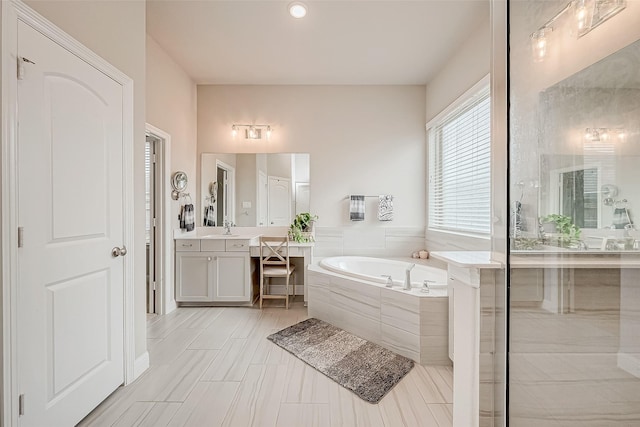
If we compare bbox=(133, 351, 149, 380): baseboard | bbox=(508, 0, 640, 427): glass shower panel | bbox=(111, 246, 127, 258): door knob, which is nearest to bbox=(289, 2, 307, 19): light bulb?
bbox=(508, 0, 640, 427): glass shower panel

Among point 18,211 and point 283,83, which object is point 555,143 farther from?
point 283,83

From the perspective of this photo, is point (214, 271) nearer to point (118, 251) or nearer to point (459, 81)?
point (118, 251)

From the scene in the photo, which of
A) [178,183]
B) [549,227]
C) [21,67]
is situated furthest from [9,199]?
[178,183]

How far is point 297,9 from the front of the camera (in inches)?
101

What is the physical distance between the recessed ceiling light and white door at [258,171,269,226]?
6.58 feet

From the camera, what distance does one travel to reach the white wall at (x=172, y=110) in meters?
3.08

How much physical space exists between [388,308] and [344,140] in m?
2.42

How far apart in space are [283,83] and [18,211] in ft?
11.0

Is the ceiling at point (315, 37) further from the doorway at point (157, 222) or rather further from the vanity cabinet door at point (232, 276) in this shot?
the vanity cabinet door at point (232, 276)

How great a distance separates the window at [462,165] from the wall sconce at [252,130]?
2.11 metres

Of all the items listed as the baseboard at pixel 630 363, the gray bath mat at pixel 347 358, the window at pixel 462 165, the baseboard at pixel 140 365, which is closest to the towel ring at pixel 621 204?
the baseboard at pixel 630 363

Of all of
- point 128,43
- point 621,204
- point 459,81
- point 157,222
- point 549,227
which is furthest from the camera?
point 157,222

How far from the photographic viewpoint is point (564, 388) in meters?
1.16

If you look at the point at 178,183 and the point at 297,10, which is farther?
the point at 178,183
